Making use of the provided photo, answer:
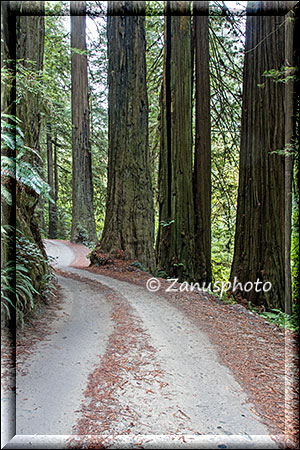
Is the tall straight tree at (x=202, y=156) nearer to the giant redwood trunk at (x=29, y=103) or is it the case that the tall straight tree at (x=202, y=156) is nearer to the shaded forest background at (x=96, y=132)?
the shaded forest background at (x=96, y=132)

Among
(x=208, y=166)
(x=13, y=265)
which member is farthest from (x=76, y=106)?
(x=13, y=265)

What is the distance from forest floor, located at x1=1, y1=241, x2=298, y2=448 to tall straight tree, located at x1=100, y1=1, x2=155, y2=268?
10.2 ft

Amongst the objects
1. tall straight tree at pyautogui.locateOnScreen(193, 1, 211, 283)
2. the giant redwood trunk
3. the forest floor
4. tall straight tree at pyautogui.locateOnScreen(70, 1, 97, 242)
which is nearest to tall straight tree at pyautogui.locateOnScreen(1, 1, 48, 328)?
the giant redwood trunk

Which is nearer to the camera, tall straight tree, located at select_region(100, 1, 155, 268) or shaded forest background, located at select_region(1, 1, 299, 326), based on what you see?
shaded forest background, located at select_region(1, 1, 299, 326)

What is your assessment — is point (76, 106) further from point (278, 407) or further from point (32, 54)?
point (278, 407)

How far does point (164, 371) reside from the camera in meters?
1.81

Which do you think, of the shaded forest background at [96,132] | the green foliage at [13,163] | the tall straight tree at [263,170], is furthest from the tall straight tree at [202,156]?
the green foliage at [13,163]

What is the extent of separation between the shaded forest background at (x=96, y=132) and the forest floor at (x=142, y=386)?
0.95 ft

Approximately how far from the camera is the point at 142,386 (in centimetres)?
161

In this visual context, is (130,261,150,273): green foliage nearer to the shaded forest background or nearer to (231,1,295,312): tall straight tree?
the shaded forest background

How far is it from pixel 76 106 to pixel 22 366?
11.9 m

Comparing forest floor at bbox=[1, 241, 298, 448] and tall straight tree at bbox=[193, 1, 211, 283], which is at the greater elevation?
tall straight tree at bbox=[193, 1, 211, 283]

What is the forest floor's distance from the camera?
1.20 m

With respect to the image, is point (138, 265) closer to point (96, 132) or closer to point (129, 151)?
point (129, 151)
